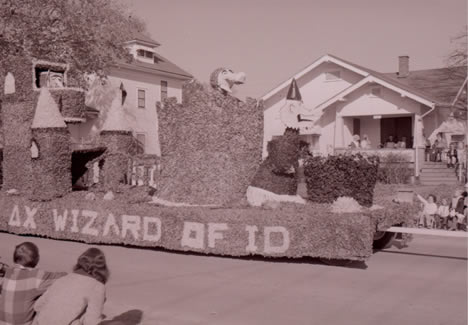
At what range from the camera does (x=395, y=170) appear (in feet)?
83.5

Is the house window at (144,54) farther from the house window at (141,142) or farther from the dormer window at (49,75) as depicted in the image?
the dormer window at (49,75)

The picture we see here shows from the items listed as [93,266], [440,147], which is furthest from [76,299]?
[440,147]

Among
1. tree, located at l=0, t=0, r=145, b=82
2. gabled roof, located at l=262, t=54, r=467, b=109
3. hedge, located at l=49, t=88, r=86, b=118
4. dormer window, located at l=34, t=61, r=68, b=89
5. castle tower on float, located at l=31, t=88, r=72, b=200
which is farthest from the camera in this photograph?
gabled roof, located at l=262, t=54, r=467, b=109

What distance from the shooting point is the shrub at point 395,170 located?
2525 centimetres

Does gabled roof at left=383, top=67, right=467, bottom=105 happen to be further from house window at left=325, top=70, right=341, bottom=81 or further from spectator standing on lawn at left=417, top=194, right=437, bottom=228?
spectator standing on lawn at left=417, top=194, right=437, bottom=228

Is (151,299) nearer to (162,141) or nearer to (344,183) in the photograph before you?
(344,183)

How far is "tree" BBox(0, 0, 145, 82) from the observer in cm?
2398

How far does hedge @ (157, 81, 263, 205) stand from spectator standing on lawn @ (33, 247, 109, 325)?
7.80 metres

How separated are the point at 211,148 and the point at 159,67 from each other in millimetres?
27068

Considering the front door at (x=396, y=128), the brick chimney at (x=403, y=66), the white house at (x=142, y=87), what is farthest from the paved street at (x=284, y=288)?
the brick chimney at (x=403, y=66)

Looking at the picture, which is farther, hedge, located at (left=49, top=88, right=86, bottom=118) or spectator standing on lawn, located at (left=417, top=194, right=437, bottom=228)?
hedge, located at (left=49, top=88, right=86, bottom=118)

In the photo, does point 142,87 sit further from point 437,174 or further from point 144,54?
point 437,174

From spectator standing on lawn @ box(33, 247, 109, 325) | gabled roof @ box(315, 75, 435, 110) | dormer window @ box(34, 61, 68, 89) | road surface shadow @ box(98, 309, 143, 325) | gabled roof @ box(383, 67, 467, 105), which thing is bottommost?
road surface shadow @ box(98, 309, 143, 325)

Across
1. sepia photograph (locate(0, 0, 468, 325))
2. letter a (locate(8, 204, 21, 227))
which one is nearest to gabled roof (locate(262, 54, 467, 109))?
sepia photograph (locate(0, 0, 468, 325))
